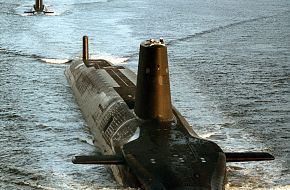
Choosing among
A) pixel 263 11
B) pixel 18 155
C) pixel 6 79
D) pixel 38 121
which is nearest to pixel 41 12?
pixel 263 11

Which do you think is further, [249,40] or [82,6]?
[82,6]

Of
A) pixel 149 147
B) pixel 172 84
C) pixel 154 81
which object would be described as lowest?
pixel 172 84

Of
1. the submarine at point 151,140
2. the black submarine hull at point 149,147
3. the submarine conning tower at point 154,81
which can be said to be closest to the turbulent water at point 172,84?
the black submarine hull at point 149,147

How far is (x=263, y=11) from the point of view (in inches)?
2227

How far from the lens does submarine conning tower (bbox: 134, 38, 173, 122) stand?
44.1 feet

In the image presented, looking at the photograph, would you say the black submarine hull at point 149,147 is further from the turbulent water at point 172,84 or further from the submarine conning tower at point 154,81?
the turbulent water at point 172,84

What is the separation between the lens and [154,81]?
13.5 metres

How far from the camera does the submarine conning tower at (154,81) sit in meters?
13.4

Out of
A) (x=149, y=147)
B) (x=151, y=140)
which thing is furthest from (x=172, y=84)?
(x=149, y=147)

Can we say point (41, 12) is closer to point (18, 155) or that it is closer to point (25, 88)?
point (25, 88)

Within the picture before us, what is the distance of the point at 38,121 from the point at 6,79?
7213 mm

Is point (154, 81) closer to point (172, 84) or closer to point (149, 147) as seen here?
point (149, 147)

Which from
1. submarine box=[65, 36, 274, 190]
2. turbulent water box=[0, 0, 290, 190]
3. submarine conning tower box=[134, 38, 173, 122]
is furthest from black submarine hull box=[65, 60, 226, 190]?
turbulent water box=[0, 0, 290, 190]

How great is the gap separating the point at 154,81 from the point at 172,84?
1156 centimetres
